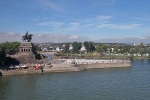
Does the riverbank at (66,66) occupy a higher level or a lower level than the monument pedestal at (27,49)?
lower

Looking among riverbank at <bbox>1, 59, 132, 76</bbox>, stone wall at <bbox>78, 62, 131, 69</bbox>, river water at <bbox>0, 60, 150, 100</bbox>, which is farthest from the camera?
stone wall at <bbox>78, 62, 131, 69</bbox>

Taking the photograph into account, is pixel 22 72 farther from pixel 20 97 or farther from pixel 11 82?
pixel 20 97

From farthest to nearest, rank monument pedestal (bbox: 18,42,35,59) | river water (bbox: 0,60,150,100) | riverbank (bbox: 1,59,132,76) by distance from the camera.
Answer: monument pedestal (bbox: 18,42,35,59)
riverbank (bbox: 1,59,132,76)
river water (bbox: 0,60,150,100)

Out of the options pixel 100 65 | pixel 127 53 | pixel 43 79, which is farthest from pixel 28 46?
pixel 127 53

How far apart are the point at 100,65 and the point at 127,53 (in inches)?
1468

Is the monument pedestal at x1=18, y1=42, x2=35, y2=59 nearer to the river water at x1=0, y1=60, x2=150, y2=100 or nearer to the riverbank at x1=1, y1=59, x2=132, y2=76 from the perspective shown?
the riverbank at x1=1, y1=59, x2=132, y2=76

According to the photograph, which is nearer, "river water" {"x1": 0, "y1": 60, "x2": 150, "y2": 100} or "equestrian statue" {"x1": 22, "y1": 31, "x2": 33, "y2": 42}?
"river water" {"x1": 0, "y1": 60, "x2": 150, "y2": 100}

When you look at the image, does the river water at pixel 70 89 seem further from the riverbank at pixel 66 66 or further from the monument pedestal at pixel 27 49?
the monument pedestal at pixel 27 49

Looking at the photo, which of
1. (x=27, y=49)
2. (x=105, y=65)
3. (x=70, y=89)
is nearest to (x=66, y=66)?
(x=105, y=65)

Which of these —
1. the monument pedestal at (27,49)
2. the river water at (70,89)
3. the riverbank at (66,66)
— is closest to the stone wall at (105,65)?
the riverbank at (66,66)

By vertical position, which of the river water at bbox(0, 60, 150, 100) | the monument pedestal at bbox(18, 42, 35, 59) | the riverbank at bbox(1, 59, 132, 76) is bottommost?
the river water at bbox(0, 60, 150, 100)

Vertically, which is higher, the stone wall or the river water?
the stone wall

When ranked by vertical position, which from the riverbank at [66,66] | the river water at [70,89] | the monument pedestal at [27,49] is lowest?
the river water at [70,89]

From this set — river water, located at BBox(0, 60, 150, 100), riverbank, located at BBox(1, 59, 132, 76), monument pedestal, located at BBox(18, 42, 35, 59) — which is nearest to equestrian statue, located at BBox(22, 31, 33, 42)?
monument pedestal, located at BBox(18, 42, 35, 59)
